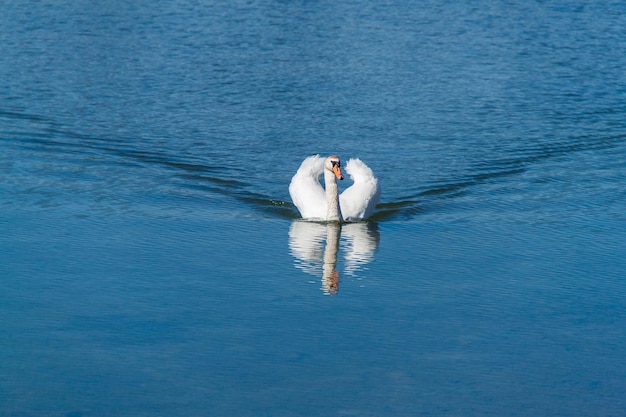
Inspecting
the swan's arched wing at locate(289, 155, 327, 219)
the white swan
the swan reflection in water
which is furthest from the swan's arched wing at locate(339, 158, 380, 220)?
the swan's arched wing at locate(289, 155, 327, 219)

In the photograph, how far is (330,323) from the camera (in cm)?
1149

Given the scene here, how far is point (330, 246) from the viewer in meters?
14.3

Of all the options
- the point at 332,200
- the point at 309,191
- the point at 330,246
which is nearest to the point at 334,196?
the point at 332,200

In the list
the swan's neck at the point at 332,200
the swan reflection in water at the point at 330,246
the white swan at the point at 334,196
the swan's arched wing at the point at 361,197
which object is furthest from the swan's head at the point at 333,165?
the swan reflection in water at the point at 330,246

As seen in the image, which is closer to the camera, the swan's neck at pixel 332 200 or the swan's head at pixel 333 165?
the swan's neck at pixel 332 200

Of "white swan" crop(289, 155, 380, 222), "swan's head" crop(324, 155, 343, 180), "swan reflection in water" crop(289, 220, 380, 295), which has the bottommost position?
"swan reflection in water" crop(289, 220, 380, 295)

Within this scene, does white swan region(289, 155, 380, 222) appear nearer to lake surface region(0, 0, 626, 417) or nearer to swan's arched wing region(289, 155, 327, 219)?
swan's arched wing region(289, 155, 327, 219)

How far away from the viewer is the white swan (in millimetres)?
15133

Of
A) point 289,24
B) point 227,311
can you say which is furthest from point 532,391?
point 289,24

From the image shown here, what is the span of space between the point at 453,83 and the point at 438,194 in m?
6.48

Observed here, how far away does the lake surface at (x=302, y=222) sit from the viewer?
1019cm

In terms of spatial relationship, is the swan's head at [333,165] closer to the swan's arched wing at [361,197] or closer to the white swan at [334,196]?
the white swan at [334,196]

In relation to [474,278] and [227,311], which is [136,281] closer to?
[227,311]

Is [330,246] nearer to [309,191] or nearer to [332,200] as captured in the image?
[332,200]
